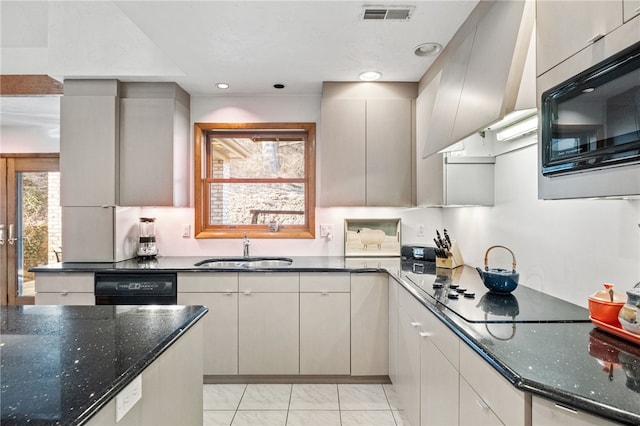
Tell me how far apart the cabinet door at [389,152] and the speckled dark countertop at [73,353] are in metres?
1.89

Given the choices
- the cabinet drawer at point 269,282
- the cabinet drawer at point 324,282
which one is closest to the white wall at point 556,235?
the cabinet drawer at point 324,282

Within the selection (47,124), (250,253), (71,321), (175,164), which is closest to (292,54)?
(175,164)

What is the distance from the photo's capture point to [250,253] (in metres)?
3.27

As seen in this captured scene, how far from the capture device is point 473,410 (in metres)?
1.20

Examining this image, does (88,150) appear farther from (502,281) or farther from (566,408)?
(566,408)

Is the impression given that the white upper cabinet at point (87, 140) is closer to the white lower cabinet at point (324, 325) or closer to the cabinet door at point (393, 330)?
the white lower cabinet at point (324, 325)

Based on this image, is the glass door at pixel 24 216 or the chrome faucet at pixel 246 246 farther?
the glass door at pixel 24 216

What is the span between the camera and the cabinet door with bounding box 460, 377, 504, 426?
42.6 inches

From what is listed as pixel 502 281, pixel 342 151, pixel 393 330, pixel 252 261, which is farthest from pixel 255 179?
pixel 502 281

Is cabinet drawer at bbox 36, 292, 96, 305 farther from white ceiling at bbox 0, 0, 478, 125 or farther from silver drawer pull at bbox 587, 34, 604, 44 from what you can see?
silver drawer pull at bbox 587, 34, 604, 44

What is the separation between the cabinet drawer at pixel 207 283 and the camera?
2645 mm

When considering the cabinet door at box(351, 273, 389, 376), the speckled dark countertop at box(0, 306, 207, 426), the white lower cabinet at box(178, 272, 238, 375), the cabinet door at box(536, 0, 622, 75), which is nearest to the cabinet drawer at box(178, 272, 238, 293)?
the white lower cabinet at box(178, 272, 238, 375)

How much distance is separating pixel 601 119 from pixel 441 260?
5.72ft

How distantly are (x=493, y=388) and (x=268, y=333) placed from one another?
1.89 metres
